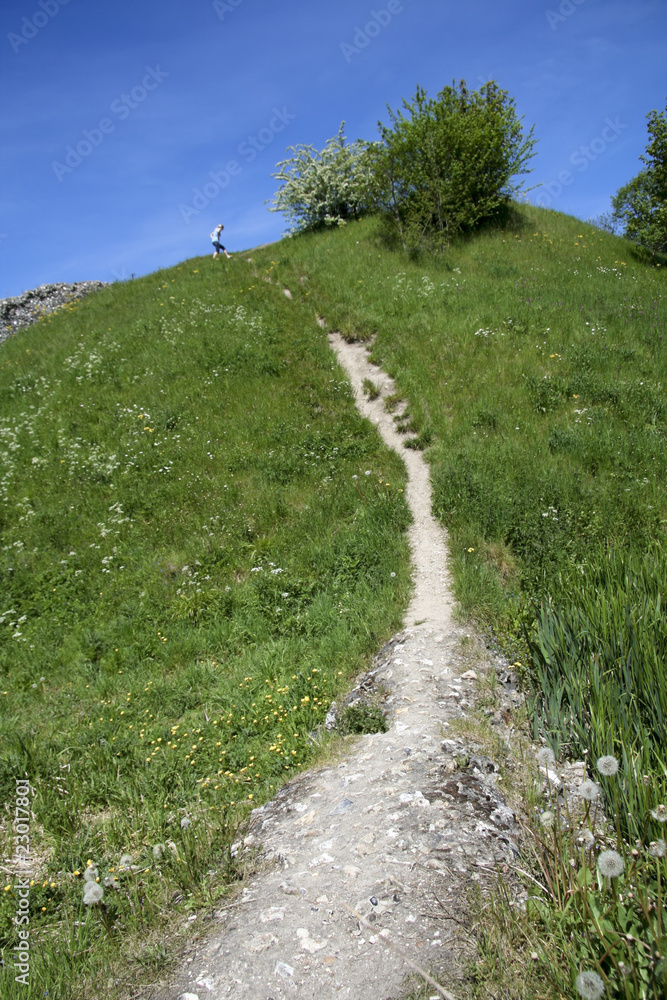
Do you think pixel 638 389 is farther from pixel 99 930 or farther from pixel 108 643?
pixel 99 930

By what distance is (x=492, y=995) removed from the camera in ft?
8.80

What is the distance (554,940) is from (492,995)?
0.43m

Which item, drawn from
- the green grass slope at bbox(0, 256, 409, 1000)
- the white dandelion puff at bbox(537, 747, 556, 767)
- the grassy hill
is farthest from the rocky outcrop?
the white dandelion puff at bbox(537, 747, 556, 767)

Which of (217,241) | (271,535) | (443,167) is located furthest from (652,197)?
(271,535)

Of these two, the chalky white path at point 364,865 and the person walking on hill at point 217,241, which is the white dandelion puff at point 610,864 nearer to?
the chalky white path at point 364,865

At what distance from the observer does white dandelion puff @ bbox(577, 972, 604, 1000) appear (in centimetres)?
213

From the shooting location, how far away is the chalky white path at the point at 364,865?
3039 mm

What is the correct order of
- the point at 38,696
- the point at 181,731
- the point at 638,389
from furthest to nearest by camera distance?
the point at 638,389 < the point at 38,696 < the point at 181,731

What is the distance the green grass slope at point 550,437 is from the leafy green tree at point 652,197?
18.6ft

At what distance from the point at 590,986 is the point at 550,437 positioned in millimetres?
9101

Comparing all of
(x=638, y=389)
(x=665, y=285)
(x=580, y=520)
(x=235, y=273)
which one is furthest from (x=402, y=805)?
(x=235, y=273)

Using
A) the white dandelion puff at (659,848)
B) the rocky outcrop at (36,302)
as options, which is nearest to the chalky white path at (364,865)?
the white dandelion puff at (659,848)

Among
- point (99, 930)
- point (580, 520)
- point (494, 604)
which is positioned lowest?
point (99, 930)

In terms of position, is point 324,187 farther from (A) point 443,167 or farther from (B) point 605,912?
(B) point 605,912
